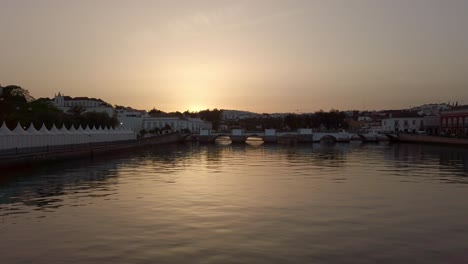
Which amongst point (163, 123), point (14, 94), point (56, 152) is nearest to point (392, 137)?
point (163, 123)

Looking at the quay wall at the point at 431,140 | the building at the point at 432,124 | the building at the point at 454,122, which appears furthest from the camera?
the building at the point at 432,124

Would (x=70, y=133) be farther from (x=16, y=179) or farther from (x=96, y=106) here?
(x=96, y=106)

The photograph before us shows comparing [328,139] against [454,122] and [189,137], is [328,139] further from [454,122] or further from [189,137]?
[189,137]

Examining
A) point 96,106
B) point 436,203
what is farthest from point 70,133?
point 96,106

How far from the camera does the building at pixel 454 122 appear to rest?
10791cm

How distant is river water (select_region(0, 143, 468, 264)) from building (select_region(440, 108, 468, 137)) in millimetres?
83330

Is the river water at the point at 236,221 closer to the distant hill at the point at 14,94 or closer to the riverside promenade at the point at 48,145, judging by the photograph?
the riverside promenade at the point at 48,145

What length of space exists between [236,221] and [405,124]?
13380 cm

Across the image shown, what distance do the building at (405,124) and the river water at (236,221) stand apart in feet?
371

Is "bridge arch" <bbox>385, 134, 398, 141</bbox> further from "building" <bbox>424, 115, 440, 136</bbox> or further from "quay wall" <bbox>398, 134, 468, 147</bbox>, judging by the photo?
"building" <bbox>424, 115, 440, 136</bbox>

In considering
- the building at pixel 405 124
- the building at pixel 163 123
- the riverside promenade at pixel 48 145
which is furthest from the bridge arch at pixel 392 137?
the riverside promenade at pixel 48 145

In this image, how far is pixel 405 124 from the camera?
142 m

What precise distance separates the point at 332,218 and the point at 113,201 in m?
10.9

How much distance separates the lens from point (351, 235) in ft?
52.4
